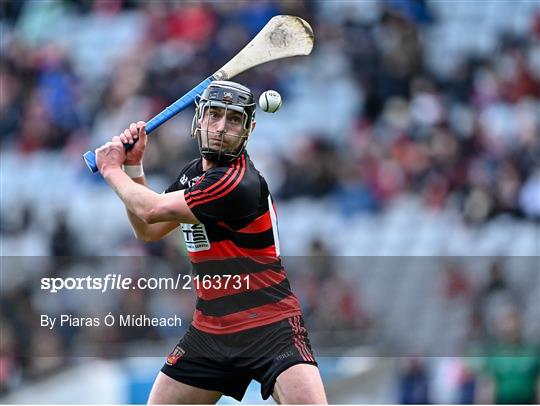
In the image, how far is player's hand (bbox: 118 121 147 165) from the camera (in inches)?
190

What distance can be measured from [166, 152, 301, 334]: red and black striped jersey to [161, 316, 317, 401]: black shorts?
0.04 m

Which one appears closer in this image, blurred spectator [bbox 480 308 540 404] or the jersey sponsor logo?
the jersey sponsor logo

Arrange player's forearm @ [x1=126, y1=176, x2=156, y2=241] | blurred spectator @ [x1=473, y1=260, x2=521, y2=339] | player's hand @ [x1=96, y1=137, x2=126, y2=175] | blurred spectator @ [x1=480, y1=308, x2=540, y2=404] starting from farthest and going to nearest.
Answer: blurred spectator @ [x1=473, y1=260, x2=521, y2=339] < blurred spectator @ [x1=480, y1=308, x2=540, y2=404] < player's forearm @ [x1=126, y1=176, x2=156, y2=241] < player's hand @ [x1=96, y1=137, x2=126, y2=175]

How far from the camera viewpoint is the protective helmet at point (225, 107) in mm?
4816

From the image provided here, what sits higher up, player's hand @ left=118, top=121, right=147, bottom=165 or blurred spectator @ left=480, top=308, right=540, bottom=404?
player's hand @ left=118, top=121, right=147, bottom=165

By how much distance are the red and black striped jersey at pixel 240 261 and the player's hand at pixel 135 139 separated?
0.83 ft

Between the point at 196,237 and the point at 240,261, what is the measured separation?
201mm

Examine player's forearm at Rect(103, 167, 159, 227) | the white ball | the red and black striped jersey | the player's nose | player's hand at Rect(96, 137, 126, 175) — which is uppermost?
the white ball

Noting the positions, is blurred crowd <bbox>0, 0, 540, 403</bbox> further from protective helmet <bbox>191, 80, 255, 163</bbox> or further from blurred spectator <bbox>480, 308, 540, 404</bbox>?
protective helmet <bbox>191, 80, 255, 163</bbox>

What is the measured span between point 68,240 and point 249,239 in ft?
16.8

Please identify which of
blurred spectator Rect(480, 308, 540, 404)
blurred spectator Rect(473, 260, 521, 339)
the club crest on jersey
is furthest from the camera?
blurred spectator Rect(473, 260, 521, 339)

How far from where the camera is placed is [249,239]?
4805 millimetres

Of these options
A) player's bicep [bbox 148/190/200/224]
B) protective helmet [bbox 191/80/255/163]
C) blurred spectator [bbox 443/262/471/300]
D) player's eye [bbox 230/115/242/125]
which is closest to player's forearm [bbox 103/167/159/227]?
player's bicep [bbox 148/190/200/224]

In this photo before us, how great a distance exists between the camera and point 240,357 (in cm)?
478
